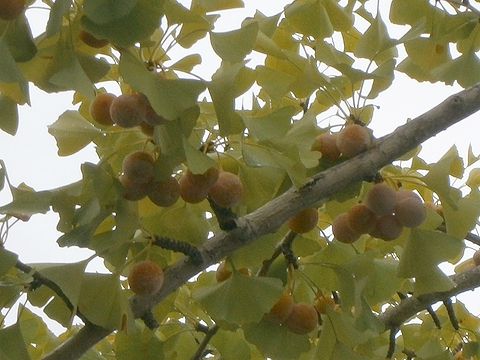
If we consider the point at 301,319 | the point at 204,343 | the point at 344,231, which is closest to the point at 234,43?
the point at 344,231

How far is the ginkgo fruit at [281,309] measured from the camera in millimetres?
1127

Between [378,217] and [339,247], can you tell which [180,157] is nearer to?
[378,217]

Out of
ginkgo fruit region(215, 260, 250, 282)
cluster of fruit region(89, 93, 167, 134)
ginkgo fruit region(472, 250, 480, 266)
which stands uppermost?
ginkgo fruit region(472, 250, 480, 266)

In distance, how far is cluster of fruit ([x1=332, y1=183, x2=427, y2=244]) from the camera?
1.04 m

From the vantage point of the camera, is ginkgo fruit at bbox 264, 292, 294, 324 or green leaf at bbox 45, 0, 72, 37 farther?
ginkgo fruit at bbox 264, 292, 294, 324

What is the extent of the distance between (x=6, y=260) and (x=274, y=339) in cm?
49

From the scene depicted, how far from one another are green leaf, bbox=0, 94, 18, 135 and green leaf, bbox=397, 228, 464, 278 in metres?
0.65

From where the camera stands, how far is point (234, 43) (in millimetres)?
868

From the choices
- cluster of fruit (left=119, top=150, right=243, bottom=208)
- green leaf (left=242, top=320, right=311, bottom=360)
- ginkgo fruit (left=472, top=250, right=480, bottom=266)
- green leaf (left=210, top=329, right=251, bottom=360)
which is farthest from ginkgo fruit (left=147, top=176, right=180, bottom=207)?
ginkgo fruit (left=472, top=250, right=480, bottom=266)

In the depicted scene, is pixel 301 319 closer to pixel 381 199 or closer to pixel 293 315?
pixel 293 315

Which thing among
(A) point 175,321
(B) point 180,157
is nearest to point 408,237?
(B) point 180,157

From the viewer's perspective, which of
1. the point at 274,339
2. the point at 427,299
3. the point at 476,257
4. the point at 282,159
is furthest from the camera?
the point at 476,257

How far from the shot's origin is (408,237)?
112cm

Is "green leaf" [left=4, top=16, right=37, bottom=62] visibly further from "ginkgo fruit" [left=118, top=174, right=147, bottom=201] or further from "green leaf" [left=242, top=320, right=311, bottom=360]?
"green leaf" [left=242, top=320, right=311, bottom=360]
